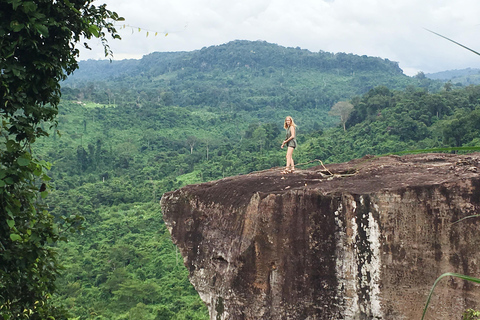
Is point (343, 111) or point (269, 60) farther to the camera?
point (269, 60)

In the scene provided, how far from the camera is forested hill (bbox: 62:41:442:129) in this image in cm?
7169

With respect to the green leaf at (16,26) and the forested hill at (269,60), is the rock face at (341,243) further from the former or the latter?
the forested hill at (269,60)

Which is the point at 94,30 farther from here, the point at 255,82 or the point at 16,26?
the point at 255,82

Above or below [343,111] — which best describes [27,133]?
below

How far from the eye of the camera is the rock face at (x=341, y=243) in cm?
600

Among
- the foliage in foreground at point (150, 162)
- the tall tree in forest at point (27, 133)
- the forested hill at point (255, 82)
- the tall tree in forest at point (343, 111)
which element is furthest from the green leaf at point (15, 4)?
the forested hill at point (255, 82)

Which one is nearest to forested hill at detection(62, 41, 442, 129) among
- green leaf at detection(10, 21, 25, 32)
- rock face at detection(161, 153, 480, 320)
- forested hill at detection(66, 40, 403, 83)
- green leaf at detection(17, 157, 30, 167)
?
forested hill at detection(66, 40, 403, 83)

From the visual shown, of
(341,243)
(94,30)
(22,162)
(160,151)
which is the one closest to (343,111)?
(160,151)

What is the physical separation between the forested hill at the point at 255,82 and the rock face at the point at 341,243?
52.5 metres

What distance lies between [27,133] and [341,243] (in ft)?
13.2

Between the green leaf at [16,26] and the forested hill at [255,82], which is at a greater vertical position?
the forested hill at [255,82]

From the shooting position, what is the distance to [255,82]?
97875 millimetres

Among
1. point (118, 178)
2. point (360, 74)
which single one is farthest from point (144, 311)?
point (360, 74)

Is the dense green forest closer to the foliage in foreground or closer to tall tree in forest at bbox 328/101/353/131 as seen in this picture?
the foliage in foreground
